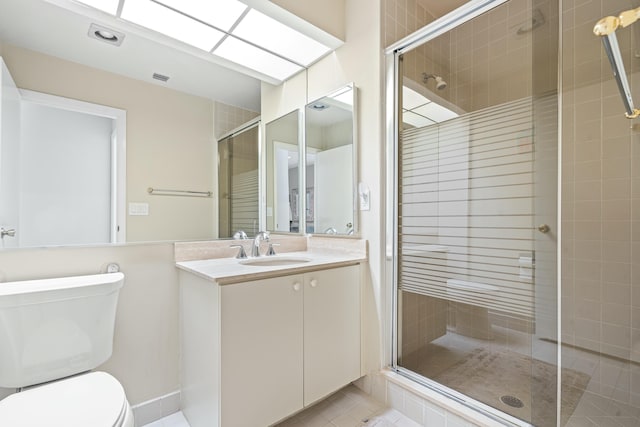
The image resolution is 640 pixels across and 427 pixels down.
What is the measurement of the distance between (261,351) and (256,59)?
68.0 inches

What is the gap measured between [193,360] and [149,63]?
1.50 m

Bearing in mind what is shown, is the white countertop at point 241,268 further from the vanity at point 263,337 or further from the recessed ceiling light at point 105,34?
the recessed ceiling light at point 105,34

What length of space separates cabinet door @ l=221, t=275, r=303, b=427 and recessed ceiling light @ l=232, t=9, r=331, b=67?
147 centimetres

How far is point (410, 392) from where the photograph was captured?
1.55 meters

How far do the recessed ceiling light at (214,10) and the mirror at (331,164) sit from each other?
0.70m

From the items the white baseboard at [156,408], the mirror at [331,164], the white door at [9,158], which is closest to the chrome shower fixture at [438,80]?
the mirror at [331,164]

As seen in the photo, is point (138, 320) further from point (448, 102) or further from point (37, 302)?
point (448, 102)

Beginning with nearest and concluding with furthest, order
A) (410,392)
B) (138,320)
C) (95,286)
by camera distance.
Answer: (95,286)
(138,320)
(410,392)

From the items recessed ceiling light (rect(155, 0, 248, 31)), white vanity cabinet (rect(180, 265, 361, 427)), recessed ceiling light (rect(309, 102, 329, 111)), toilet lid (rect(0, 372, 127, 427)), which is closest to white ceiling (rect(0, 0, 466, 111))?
recessed ceiling light (rect(155, 0, 248, 31))

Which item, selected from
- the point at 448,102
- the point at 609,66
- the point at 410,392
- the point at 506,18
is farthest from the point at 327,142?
the point at 410,392

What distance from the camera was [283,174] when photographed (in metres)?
2.09

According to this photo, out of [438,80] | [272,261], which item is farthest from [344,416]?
[438,80]

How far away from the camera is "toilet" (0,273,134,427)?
0.87 metres

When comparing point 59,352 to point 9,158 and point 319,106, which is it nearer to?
point 9,158
